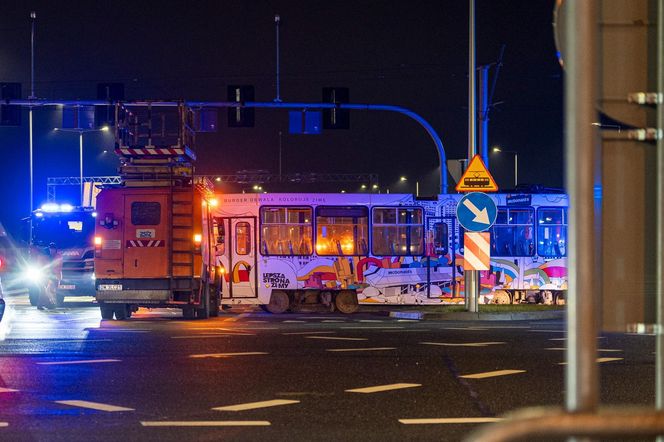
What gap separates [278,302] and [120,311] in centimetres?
656

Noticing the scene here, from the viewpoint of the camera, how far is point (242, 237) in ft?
94.0

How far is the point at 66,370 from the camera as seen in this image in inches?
480

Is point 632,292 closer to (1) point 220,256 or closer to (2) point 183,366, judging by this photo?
(2) point 183,366

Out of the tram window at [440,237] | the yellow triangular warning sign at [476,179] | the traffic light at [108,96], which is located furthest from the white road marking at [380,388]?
the traffic light at [108,96]

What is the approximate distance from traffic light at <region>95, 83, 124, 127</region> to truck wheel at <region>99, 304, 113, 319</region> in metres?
9.76

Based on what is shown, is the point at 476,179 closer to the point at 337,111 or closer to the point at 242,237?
the point at 242,237

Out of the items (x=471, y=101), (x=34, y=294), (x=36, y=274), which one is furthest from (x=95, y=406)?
(x=34, y=294)

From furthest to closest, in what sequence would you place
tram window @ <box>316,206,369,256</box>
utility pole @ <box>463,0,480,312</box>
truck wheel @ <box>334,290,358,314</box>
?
tram window @ <box>316,206,369,256</box>
truck wheel @ <box>334,290,358,314</box>
utility pole @ <box>463,0,480,312</box>

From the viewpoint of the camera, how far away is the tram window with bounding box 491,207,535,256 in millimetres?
29578

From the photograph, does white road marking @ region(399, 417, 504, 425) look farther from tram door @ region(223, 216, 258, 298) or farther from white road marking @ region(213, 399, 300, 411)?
tram door @ region(223, 216, 258, 298)

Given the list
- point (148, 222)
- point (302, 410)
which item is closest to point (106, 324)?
point (148, 222)

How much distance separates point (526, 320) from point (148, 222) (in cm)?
887

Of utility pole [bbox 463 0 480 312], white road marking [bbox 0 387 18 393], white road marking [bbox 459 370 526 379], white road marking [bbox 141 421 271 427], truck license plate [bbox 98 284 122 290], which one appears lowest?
→ white road marking [bbox 459 370 526 379]

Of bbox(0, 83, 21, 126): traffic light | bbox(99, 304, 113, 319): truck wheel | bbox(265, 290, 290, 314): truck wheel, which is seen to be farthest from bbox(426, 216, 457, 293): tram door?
bbox(0, 83, 21, 126): traffic light
